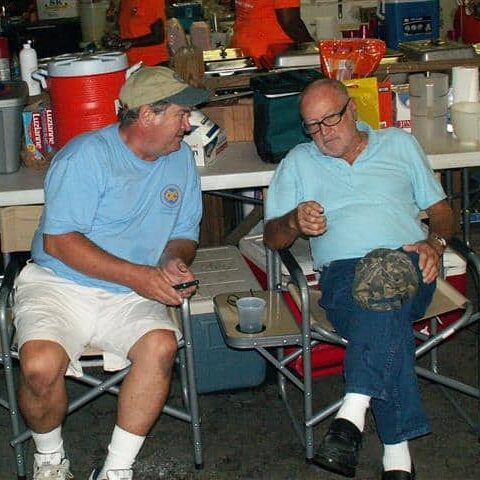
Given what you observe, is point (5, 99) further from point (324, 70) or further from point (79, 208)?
point (324, 70)

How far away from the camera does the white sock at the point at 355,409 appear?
9.55 ft

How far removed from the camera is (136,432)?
296cm

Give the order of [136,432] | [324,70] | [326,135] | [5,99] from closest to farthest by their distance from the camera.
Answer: [136,432] < [326,135] < [5,99] < [324,70]

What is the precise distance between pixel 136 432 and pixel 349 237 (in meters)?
0.94

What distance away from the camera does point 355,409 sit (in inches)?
115

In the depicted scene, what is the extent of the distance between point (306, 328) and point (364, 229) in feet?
1.36

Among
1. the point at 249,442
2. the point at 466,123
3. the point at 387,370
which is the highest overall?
the point at 466,123

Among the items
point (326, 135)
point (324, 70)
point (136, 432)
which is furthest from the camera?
point (324, 70)

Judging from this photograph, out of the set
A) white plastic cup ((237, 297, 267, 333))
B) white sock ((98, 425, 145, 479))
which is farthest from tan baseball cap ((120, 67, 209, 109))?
white sock ((98, 425, 145, 479))

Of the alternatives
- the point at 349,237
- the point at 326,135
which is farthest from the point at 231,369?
the point at 326,135

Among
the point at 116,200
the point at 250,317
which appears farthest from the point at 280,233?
the point at 116,200

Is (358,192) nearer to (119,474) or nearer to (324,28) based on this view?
(119,474)

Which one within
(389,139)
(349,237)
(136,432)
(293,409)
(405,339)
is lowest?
(293,409)

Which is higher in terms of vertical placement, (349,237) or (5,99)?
(5,99)
